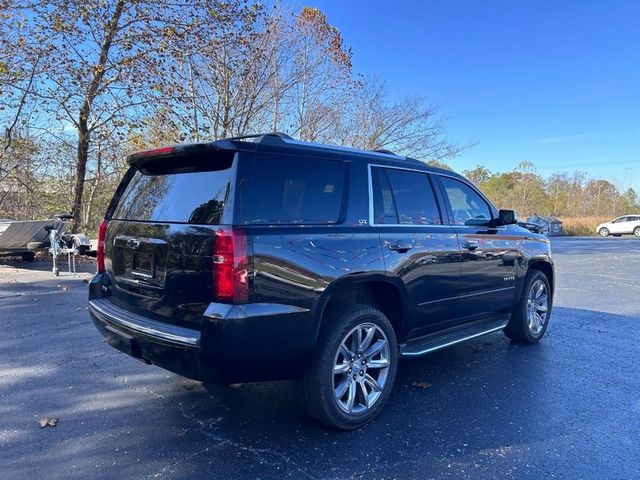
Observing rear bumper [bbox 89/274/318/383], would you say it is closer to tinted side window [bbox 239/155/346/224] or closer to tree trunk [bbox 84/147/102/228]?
tinted side window [bbox 239/155/346/224]

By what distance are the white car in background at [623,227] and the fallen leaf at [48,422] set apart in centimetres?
4233

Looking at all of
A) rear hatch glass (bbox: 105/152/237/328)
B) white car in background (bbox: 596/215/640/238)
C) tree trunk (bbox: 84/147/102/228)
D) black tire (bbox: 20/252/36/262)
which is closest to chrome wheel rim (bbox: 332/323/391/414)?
rear hatch glass (bbox: 105/152/237/328)

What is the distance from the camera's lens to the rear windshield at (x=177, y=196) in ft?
9.23

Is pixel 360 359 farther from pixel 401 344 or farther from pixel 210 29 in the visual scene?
pixel 210 29

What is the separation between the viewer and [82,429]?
123 inches

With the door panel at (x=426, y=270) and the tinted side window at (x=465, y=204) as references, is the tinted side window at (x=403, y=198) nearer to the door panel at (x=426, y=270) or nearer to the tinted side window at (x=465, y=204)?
the door panel at (x=426, y=270)

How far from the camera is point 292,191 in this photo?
303 centimetres

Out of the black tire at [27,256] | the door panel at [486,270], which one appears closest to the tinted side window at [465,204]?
the door panel at [486,270]

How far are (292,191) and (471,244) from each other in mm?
2108

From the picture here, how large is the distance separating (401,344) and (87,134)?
12430 millimetres

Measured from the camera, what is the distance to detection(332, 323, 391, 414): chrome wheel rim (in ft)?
10.5

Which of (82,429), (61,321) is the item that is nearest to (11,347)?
(61,321)

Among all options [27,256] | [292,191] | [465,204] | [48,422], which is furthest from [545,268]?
[27,256]

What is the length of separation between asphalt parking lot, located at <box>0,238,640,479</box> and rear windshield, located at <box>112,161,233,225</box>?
1.47 metres
